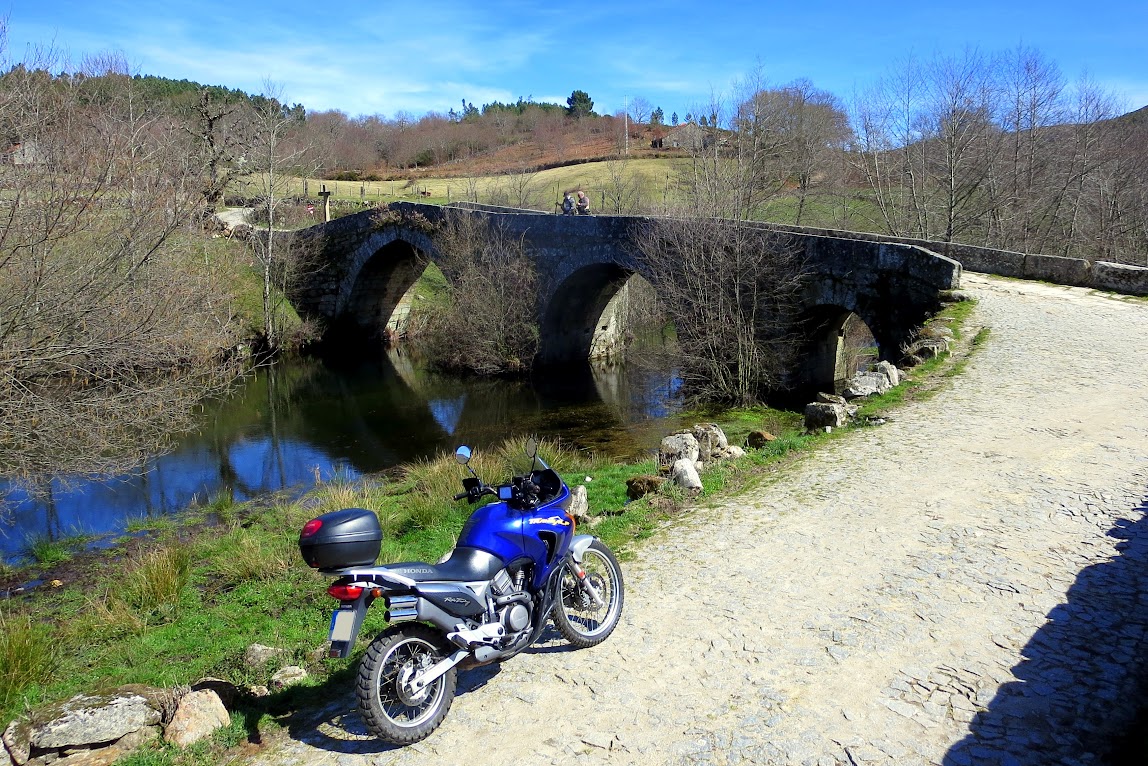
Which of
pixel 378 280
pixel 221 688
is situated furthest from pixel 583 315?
pixel 221 688

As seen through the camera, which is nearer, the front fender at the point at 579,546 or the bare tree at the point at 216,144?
the front fender at the point at 579,546

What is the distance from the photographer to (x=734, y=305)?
1867 cm

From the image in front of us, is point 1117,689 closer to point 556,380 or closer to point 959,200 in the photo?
point 556,380

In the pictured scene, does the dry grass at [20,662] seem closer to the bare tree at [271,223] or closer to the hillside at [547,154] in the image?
the bare tree at [271,223]

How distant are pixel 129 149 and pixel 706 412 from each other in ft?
39.5

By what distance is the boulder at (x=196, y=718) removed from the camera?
12.9 ft

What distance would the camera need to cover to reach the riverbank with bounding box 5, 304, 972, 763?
16.4ft

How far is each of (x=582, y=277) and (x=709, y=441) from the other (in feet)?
47.8

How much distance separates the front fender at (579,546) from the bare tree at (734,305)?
13413 mm

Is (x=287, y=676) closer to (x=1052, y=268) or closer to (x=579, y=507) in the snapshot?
(x=579, y=507)

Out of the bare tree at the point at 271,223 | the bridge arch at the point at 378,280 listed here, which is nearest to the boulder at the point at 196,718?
the bare tree at the point at 271,223

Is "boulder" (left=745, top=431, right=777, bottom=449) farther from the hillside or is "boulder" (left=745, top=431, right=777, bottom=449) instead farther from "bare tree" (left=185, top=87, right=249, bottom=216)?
the hillside

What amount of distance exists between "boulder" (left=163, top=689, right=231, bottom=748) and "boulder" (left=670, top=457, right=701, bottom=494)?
466 cm

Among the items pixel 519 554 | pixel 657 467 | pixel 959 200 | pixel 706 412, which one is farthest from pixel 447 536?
pixel 959 200
